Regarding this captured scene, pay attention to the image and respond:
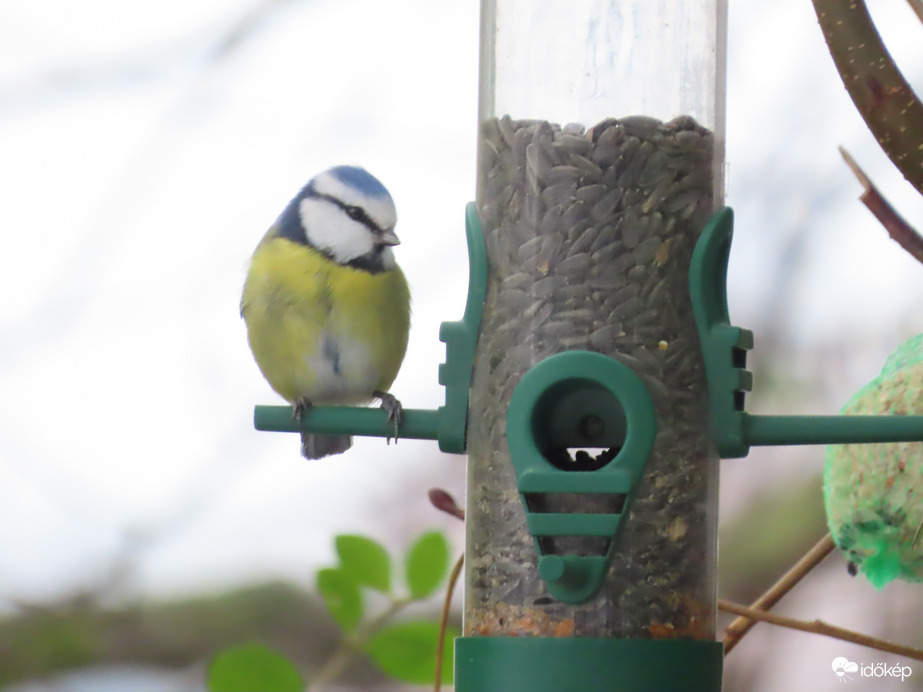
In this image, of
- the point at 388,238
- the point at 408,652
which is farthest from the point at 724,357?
the point at 388,238

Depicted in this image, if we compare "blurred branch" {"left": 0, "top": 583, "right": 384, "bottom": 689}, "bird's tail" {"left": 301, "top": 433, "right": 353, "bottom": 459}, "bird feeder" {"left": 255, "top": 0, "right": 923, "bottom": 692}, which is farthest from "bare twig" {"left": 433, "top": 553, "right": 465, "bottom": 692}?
"blurred branch" {"left": 0, "top": 583, "right": 384, "bottom": 689}

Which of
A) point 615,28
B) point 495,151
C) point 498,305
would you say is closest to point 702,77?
point 615,28

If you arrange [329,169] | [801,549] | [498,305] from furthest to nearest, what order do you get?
1. [801,549]
2. [329,169]
3. [498,305]

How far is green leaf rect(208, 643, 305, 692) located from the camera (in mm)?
1881

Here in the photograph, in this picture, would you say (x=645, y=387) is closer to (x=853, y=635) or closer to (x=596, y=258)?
(x=596, y=258)

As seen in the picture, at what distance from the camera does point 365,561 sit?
6.61 feet

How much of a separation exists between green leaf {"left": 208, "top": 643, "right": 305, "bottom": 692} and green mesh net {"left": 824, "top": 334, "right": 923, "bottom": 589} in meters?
0.82

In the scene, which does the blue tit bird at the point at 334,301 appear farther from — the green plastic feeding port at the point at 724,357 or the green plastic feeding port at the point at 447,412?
the green plastic feeding port at the point at 724,357

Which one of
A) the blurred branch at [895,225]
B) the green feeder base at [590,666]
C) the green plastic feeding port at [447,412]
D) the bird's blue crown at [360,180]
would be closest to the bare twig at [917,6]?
the blurred branch at [895,225]

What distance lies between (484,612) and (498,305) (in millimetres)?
489

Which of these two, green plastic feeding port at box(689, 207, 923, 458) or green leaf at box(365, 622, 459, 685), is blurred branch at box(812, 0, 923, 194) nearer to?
green plastic feeding port at box(689, 207, 923, 458)

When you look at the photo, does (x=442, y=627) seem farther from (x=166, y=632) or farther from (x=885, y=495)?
(x=166, y=632)

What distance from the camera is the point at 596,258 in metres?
2.05

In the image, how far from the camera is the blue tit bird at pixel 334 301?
103 inches
